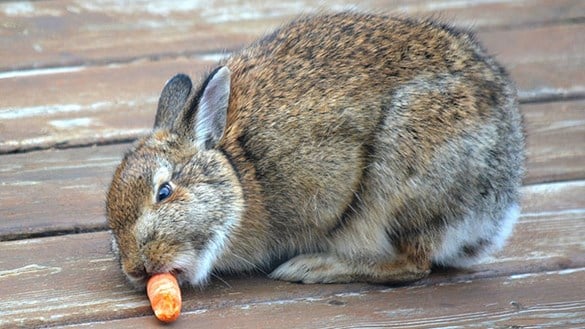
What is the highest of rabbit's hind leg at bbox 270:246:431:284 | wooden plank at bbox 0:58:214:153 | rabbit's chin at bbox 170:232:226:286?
wooden plank at bbox 0:58:214:153

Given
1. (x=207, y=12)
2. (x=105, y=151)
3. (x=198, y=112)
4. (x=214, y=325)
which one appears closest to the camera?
(x=214, y=325)

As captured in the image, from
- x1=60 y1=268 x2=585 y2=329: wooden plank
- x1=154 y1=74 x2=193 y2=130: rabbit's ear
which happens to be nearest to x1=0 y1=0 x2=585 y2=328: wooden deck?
x1=60 y1=268 x2=585 y2=329: wooden plank

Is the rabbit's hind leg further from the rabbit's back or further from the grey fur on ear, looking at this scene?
the grey fur on ear

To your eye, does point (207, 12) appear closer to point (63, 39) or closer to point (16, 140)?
point (63, 39)

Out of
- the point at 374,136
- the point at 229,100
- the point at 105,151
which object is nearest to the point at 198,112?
the point at 229,100

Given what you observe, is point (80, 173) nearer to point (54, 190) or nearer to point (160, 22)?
point (54, 190)

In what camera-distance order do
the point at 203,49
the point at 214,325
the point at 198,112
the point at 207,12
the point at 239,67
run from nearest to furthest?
the point at 214,325
the point at 198,112
the point at 239,67
the point at 203,49
the point at 207,12
